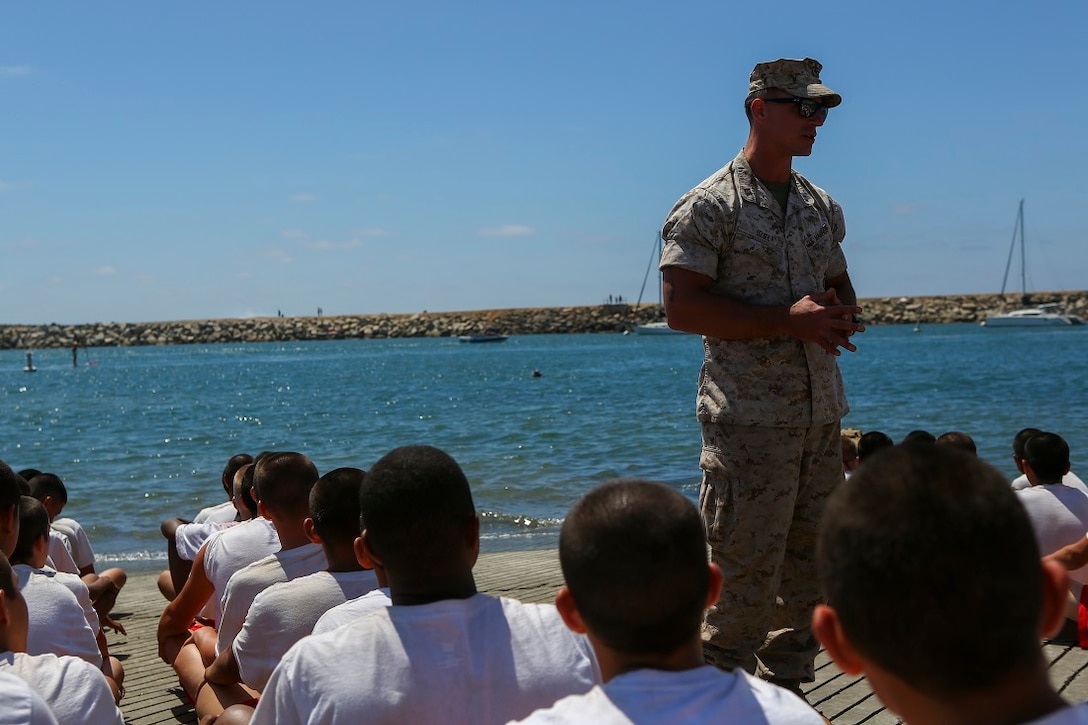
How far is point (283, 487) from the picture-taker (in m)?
4.32

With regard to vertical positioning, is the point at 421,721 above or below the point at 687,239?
below

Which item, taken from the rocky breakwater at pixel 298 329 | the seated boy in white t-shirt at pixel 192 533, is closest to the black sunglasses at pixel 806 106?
the seated boy in white t-shirt at pixel 192 533

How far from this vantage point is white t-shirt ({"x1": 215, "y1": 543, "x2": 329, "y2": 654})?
158 inches

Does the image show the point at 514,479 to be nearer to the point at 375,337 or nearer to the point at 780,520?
the point at 780,520

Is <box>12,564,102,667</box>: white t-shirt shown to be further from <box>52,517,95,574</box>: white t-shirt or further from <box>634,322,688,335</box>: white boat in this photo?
<box>634,322,688,335</box>: white boat

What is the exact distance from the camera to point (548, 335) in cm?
12838

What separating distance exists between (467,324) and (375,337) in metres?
12.0

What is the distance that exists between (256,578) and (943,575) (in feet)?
9.87

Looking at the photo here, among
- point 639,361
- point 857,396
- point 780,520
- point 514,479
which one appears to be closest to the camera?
point 780,520

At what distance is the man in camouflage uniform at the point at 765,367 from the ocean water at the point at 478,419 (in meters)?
7.78

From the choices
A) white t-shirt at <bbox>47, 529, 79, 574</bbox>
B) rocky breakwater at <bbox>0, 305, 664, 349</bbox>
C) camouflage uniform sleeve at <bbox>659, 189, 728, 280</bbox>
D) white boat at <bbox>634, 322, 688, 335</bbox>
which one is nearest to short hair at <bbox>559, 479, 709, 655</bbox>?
camouflage uniform sleeve at <bbox>659, 189, 728, 280</bbox>

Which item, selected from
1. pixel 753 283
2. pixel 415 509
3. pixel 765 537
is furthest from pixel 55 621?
pixel 753 283

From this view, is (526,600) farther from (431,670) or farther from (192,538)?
(431,670)

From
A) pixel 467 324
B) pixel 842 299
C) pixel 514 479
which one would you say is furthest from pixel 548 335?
pixel 842 299
